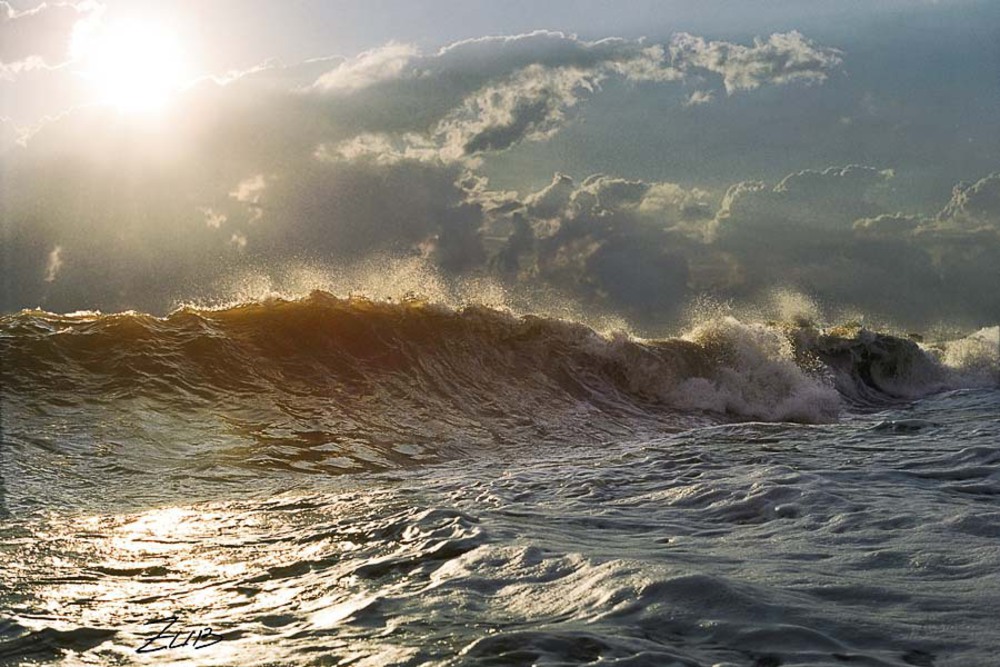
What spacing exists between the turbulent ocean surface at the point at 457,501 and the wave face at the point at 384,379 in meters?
0.07

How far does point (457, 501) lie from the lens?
24.1ft

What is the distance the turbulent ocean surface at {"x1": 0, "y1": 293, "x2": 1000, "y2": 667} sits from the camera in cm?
387

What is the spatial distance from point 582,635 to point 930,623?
5.35ft

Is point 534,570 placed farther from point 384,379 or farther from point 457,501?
point 384,379

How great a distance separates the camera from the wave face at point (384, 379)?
37.1ft

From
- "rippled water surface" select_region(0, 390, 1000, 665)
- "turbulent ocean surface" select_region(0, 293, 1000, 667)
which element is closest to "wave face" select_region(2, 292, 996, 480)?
"turbulent ocean surface" select_region(0, 293, 1000, 667)

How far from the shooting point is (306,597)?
4.55 m

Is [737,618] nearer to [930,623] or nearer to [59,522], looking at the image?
[930,623]

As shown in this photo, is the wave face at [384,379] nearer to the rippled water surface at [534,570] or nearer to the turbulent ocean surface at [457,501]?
the turbulent ocean surface at [457,501]

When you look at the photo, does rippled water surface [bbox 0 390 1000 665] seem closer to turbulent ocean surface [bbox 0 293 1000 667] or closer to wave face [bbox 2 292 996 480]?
turbulent ocean surface [bbox 0 293 1000 667]

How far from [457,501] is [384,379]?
7.46m

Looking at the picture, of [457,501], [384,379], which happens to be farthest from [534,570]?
[384,379]

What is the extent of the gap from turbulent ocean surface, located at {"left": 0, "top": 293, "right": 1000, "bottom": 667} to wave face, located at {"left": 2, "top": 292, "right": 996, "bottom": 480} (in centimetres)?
7

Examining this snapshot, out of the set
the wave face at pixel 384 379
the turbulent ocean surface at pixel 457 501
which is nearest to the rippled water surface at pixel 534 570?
the turbulent ocean surface at pixel 457 501
